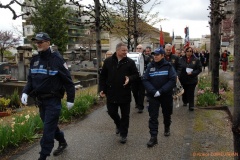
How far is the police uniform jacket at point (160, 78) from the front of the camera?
17.4ft

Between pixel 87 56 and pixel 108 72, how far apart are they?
1303 inches

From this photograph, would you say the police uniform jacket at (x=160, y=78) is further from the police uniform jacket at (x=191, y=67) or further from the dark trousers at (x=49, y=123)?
the police uniform jacket at (x=191, y=67)

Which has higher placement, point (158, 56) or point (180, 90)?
point (158, 56)

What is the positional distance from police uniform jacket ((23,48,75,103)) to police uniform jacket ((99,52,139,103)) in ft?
3.33

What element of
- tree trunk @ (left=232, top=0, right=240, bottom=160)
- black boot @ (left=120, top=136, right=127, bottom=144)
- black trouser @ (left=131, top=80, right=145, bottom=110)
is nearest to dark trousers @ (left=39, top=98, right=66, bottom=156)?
black boot @ (left=120, top=136, right=127, bottom=144)

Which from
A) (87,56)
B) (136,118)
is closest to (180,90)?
(136,118)

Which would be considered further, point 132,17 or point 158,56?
point 132,17

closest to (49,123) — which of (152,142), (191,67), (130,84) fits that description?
(130,84)

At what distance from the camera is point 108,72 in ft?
17.7

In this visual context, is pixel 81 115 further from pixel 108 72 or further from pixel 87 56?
pixel 87 56

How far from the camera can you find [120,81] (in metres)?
5.24

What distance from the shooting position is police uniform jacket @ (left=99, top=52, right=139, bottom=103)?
525 centimetres

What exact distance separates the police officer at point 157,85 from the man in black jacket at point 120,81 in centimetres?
32

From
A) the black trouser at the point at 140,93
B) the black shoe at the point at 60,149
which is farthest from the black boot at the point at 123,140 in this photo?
the black trouser at the point at 140,93
